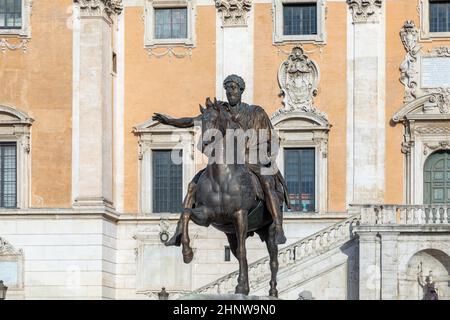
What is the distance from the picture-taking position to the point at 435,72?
1704 inches

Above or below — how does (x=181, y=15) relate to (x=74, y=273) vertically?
above

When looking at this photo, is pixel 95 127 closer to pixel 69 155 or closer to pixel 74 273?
pixel 69 155

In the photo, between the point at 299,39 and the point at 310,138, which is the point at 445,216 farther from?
the point at 299,39

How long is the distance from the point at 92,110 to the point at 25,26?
289cm

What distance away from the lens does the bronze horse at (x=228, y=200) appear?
69.7 feet

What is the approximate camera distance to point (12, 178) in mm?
43250

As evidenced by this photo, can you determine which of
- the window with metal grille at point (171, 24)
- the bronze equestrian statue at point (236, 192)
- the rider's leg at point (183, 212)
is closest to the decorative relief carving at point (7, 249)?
the window with metal grille at point (171, 24)

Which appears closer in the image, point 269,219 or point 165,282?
point 269,219

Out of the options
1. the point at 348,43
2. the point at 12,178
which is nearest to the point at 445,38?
the point at 348,43

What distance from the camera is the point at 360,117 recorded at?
43219 mm

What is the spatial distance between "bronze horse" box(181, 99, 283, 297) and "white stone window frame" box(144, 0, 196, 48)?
73.7ft

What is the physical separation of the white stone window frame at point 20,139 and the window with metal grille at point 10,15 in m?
2.19

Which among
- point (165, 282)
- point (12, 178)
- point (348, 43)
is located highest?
point (348, 43)

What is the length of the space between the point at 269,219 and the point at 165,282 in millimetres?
22177
